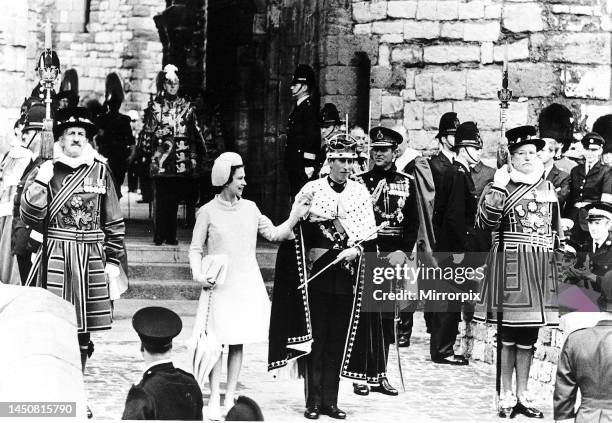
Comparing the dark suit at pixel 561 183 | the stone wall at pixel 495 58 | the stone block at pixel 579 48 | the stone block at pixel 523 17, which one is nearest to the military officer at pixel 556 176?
the dark suit at pixel 561 183

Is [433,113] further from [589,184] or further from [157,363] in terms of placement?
[157,363]

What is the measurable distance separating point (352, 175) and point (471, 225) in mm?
1720

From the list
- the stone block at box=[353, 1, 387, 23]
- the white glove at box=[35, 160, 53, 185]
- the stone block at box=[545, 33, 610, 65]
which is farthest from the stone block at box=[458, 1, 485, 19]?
the white glove at box=[35, 160, 53, 185]

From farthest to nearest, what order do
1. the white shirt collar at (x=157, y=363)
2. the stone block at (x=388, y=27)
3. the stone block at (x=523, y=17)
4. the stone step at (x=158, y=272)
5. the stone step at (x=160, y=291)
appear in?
the stone block at (x=388, y=27), the stone block at (x=523, y=17), the stone step at (x=158, y=272), the stone step at (x=160, y=291), the white shirt collar at (x=157, y=363)

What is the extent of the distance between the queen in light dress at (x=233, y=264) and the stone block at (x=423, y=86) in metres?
4.93

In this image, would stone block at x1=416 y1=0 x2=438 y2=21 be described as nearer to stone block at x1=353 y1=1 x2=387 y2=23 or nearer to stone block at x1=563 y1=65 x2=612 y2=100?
stone block at x1=353 y1=1 x2=387 y2=23

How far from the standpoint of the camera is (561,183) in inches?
438

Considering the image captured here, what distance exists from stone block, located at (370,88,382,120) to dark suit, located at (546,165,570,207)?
2771 mm

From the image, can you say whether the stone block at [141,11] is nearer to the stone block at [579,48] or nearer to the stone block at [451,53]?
the stone block at [451,53]

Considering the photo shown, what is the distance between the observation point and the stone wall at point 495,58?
1278 centimetres

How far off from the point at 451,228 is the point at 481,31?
301cm

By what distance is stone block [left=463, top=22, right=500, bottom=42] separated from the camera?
12883 millimetres

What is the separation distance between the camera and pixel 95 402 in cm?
838

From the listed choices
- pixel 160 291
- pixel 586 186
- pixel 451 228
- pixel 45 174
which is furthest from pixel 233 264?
pixel 160 291
